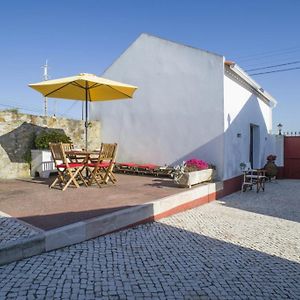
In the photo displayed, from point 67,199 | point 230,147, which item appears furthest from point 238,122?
point 67,199

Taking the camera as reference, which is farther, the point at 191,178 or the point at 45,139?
the point at 45,139

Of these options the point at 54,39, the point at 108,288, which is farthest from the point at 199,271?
the point at 54,39

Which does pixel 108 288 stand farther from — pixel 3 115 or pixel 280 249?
pixel 3 115

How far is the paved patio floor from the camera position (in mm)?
4676

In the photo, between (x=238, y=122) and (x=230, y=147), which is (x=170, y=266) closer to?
(x=230, y=147)

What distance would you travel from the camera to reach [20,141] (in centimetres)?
899

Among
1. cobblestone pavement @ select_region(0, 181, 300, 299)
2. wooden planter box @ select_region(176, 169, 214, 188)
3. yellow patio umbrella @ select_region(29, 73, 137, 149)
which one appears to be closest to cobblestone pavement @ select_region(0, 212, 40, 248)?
cobblestone pavement @ select_region(0, 181, 300, 299)

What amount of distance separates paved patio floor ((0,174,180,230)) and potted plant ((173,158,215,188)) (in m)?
0.25

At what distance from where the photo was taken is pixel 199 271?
11.8 feet

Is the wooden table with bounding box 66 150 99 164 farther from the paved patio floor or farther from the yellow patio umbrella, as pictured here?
the paved patio floor

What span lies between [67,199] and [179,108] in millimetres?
5011

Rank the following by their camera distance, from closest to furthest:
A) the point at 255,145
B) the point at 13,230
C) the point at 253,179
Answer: the point at 13,230
the point at 253,179
the point at 255,145

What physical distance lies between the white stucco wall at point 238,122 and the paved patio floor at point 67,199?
2295mm

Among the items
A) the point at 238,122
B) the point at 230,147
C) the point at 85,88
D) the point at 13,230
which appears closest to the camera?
the point at 13,230
